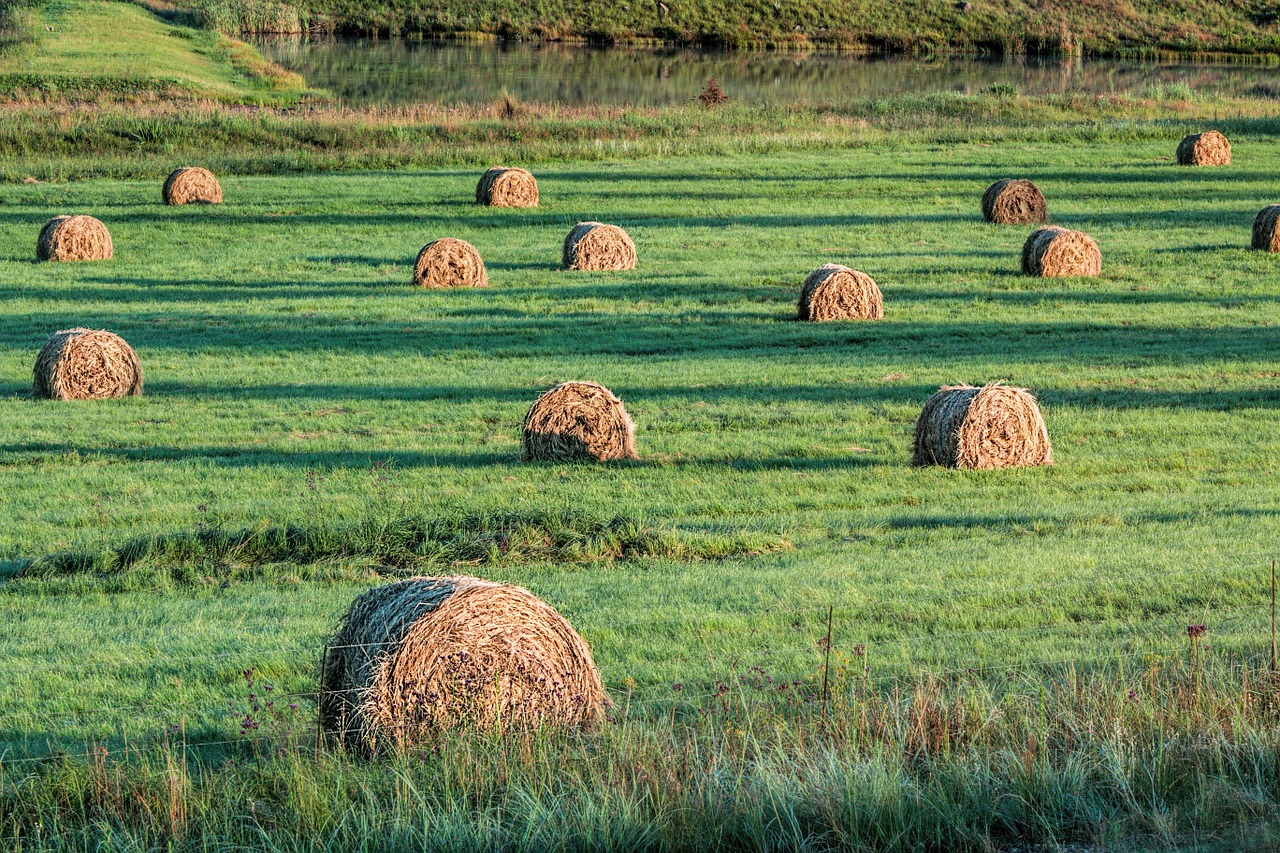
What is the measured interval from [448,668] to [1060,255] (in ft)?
84.0

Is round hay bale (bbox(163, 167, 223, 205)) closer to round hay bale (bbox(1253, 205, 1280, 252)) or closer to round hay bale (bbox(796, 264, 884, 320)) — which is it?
round hay bale (bbox(796, 264, 884, 320))

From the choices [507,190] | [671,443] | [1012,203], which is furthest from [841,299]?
[507,190]

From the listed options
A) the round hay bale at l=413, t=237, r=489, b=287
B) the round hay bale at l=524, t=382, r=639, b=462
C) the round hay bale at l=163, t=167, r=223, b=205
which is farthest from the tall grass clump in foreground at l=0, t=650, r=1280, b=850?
the round hay bale at l=163, t=167, r=223, b=205

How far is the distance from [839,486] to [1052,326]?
1148 cm

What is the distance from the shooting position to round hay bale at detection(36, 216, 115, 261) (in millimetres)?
35344

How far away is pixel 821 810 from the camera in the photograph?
24.5 ft

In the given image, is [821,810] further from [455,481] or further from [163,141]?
[163,141]

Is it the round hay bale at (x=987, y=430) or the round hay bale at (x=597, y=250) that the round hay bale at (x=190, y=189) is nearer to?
the round hay bale at (x=597, y=250)

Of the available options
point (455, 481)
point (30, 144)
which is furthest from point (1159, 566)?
point (30, 144)

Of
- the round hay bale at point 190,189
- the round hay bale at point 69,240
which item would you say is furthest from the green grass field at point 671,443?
the round hay bale at point 190,189

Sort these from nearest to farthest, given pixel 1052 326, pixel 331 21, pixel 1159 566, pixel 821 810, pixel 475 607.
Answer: pixel 821 810, pixel 475 607, pixel 1159 566, pixel 1052 326, pixel 331 21

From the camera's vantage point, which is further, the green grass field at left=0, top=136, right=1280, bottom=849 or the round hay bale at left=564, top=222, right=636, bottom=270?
the round hay bale at left=564, top=222, right=636, bottom=270

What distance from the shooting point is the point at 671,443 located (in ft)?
61.9

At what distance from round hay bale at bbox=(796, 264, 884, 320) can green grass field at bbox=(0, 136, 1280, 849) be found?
0.78 metres
